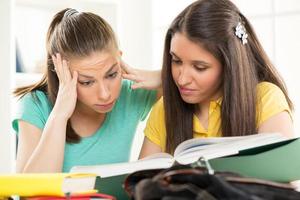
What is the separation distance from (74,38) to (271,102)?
561 mm

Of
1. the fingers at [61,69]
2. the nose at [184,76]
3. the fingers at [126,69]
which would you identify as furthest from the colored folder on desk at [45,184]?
the fingers at [126,69]

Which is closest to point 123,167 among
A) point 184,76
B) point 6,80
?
point 184,76

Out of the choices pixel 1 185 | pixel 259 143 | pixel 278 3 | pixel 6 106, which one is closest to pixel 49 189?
pixel 1 185

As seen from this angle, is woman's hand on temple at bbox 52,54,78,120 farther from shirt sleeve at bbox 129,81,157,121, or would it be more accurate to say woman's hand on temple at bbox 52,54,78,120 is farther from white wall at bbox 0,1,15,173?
white wall at bbox 0,1,15,173

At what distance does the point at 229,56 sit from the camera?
4.02 feet

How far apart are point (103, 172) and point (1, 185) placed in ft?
0.51

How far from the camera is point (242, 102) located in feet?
4.09

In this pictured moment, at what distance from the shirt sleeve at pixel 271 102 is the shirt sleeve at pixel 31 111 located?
2.07 ft

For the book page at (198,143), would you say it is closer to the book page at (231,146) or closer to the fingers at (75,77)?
the book page at (231,146)

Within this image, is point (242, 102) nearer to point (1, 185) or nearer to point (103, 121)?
point (103, 121)

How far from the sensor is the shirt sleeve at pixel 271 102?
1.21m

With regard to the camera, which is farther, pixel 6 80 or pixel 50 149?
pixel 6 80

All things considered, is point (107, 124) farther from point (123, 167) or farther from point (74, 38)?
point (123, 167)

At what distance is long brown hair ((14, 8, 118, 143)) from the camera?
1.35 meters
